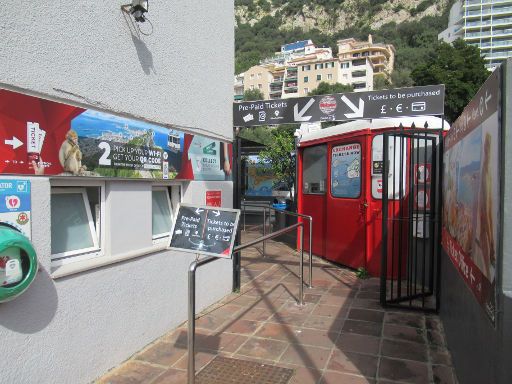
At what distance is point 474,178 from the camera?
2.59 metres

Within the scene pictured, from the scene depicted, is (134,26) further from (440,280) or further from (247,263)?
(247,263)

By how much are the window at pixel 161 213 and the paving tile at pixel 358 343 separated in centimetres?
205

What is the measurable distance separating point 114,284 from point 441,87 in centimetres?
423

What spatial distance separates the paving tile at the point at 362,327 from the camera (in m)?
4.43

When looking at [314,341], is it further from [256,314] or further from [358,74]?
[358,74]

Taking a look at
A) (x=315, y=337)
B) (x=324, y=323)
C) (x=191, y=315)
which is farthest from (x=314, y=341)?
(x=191, y=315)

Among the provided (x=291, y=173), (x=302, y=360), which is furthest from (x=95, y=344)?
(x=291, y=173)

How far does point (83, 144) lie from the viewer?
10.3 ft

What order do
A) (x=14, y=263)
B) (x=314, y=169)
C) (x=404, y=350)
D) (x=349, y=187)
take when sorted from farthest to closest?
(x=314, y=169) < (x=349, y=187) < (x=404, y=350) < (x=14, y=263)

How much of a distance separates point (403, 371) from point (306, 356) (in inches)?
32.8

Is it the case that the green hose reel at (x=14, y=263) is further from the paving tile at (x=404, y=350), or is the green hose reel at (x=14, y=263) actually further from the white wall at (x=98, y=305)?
the paving tile at (x=404, y=350)

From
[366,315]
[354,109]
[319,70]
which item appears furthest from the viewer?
[319,70]

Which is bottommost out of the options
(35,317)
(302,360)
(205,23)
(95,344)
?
(302,360)

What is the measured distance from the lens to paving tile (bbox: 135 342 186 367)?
145 inches
